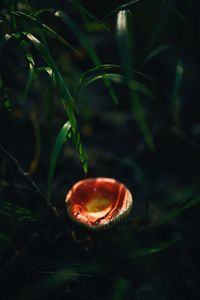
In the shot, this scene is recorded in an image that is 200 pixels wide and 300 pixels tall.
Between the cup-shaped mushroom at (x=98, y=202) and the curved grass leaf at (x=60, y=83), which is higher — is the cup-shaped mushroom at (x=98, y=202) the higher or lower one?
the lower one

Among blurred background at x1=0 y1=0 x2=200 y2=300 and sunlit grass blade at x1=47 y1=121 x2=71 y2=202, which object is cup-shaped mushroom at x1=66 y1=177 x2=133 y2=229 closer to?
blurred background at x1=0 y1=0 x2=200 y2=300

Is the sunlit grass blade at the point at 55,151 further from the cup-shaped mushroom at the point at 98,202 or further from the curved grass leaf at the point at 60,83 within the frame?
the cup-shaped mushroom at the point at 98,202

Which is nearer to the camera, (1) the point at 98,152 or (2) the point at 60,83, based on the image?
(2) the point at 60,83

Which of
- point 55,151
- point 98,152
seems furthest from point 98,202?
point 55,151

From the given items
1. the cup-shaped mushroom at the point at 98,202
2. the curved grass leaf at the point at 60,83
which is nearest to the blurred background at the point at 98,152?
the curved grass leaf at the point at 60,83

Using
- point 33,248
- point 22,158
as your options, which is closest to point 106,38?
point 22,158

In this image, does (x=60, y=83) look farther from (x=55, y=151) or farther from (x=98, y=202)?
(x=98, y=202)
